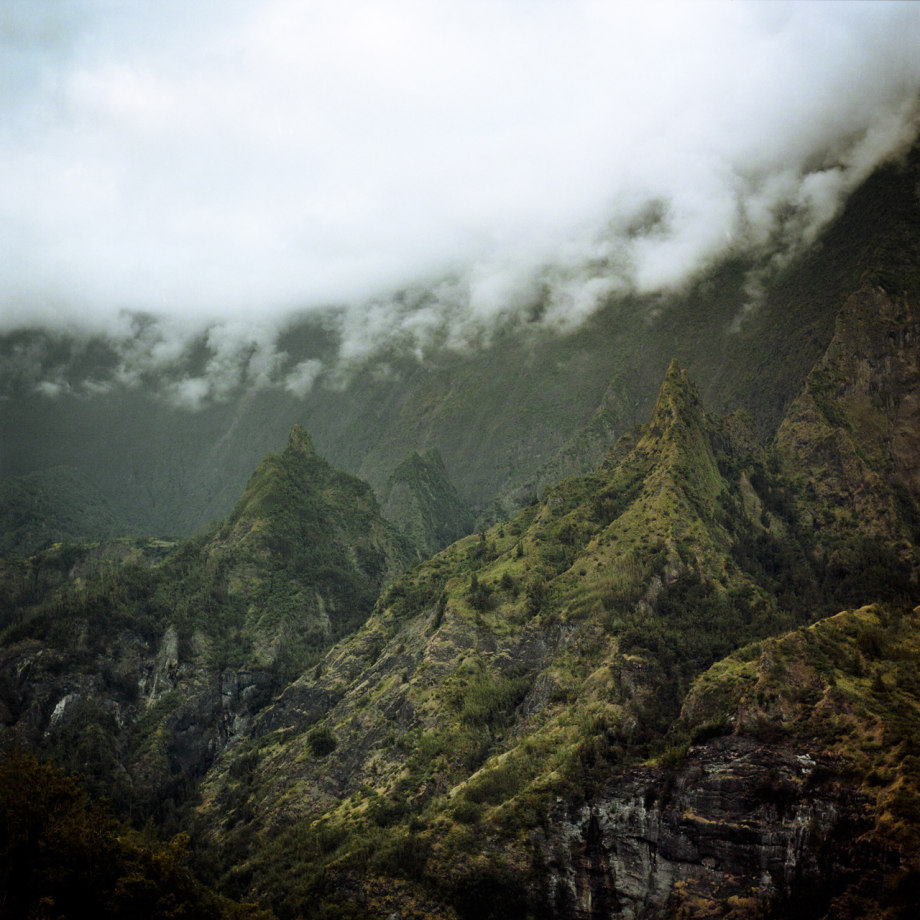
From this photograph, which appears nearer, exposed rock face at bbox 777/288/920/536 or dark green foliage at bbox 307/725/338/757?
dark green foliage at bbox 307/725/338/757

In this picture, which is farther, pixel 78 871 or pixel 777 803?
pixel 78 871

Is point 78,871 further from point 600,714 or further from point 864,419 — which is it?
point 864,419

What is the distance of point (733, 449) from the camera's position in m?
189

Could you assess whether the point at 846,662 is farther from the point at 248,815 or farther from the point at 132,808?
the point at 132,808

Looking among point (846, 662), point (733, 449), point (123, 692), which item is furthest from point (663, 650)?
point (123, 692)

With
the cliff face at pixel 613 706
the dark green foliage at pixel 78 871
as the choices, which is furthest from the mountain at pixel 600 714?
the dark green foliage at pixel 78 871

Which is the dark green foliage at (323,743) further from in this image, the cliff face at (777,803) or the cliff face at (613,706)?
the cliff face at (777,803)

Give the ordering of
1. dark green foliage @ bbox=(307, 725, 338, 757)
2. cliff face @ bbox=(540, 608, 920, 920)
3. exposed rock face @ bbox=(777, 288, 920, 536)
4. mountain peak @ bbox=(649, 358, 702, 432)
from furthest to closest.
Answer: mountain peak @ bbox=(649, 358, 702, 432) → exposed rock face @ bbox=(777, 288, 920, 536) → dark green foliage @ bbox=(307, 725, 338, 757) → cliff face @ bbox=(540, 608, 920, 920)

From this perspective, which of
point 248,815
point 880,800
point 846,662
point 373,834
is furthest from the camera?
point 248,815

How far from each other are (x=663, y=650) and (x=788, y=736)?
35.1 meters

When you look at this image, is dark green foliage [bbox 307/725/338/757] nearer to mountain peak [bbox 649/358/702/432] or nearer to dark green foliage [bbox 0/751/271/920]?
dark green foliage [bbox 0/751/271/920]

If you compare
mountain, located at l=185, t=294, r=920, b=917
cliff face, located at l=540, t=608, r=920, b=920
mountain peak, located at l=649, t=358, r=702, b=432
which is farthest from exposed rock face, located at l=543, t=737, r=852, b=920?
mountain peak, located at l=649, t=358, r=702, b=432

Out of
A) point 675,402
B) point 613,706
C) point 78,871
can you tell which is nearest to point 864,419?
point 675,402

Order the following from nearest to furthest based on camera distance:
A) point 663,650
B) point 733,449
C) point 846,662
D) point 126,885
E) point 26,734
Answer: point 126,885 < point 846,662 < point 663,650 < point 26,734 < point 733,449
